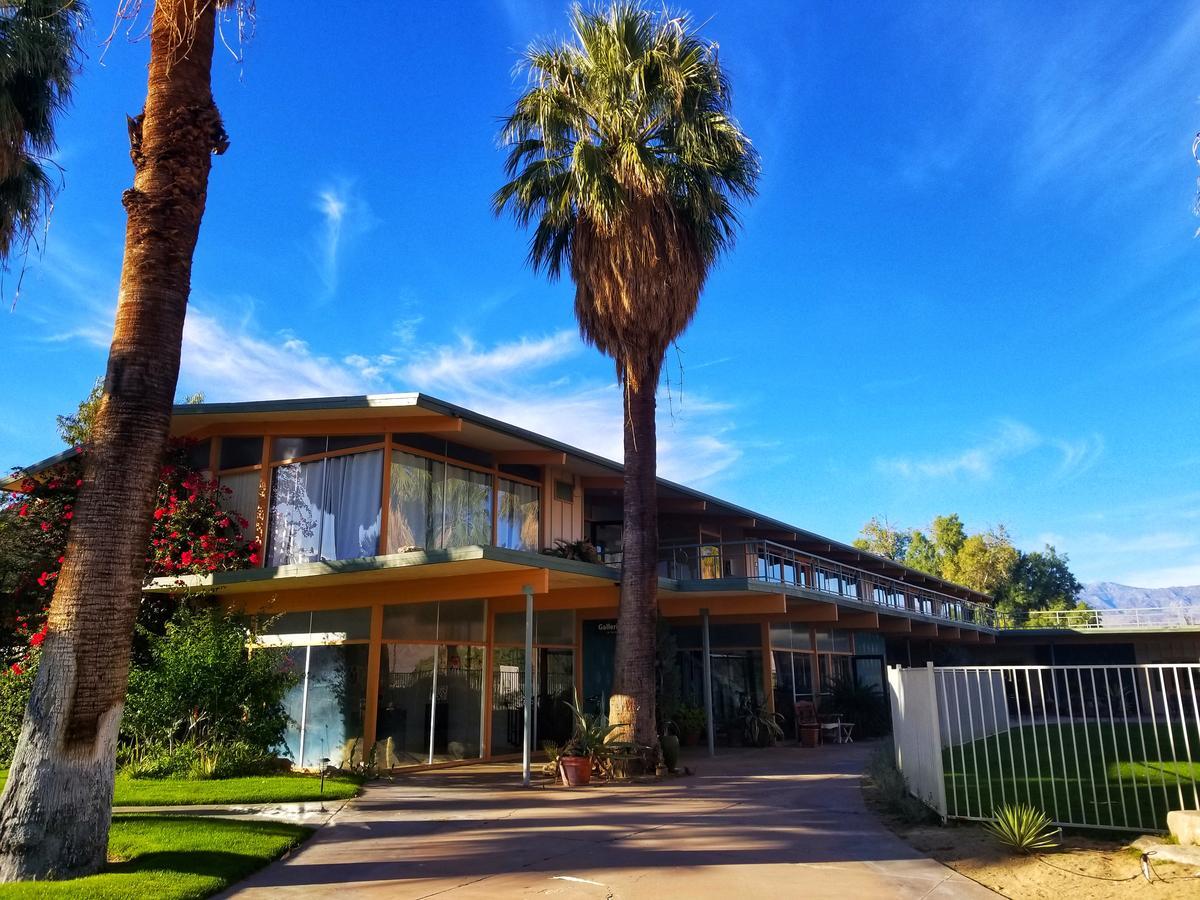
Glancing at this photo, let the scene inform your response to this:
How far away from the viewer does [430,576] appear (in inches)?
593

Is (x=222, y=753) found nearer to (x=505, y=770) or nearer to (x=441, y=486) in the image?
(x=505, y=770)

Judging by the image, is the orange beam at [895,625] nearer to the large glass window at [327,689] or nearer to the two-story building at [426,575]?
the two-story building at [426,575]

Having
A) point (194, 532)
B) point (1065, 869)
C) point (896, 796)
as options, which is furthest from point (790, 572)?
point (1065, 869)

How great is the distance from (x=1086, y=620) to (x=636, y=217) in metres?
33.4

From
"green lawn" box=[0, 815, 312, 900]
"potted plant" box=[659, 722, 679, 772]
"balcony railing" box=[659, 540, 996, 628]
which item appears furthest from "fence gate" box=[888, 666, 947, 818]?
"green lawn" box=[0, 815, 312, 900]

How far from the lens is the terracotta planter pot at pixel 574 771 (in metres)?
13.9

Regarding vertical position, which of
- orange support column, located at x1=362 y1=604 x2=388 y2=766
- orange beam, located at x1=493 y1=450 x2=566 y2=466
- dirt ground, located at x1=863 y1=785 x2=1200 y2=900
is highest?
orange beam, located at x1=493 y1=450 x2=566 y2=466

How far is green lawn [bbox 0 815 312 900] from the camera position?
269 inches

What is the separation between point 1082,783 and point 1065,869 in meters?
7.08

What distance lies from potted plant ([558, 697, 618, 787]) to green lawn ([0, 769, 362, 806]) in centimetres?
315

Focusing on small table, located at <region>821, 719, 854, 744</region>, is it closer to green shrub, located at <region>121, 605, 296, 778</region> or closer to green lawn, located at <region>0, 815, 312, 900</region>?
green shrub, located at <region>121, 605, 296, 778</region>

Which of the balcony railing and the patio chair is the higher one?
the balcony railing

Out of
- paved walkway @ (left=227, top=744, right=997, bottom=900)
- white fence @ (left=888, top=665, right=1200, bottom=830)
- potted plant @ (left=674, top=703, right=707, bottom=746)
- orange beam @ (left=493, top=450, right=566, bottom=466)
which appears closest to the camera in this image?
paved walkway @ (left=227, top=744, right=997, bottom=900)

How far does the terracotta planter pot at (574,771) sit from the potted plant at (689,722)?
6.06m
